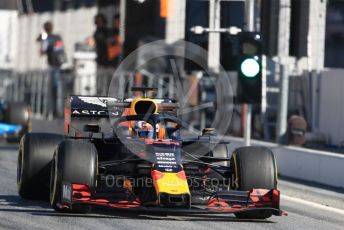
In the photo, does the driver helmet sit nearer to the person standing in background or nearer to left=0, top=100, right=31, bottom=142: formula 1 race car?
left=0, top=100, right=31, bottom=142: formula 1 race car

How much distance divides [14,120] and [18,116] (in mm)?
136

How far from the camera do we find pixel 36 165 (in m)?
13.5

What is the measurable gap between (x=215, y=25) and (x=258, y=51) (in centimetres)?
346

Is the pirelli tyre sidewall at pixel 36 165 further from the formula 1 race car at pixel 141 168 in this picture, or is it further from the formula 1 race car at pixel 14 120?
the formula 1 race car at pixel 14 120

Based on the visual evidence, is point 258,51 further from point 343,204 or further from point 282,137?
point 343,204

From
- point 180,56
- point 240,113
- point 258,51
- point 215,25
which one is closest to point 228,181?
point 258,51

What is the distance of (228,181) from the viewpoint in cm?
1300

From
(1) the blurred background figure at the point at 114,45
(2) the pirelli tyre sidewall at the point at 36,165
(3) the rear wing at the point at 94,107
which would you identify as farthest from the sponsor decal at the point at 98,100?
(1) the blurred background figure at the point at 114,45

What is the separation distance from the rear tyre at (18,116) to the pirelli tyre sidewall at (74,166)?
1310 cm

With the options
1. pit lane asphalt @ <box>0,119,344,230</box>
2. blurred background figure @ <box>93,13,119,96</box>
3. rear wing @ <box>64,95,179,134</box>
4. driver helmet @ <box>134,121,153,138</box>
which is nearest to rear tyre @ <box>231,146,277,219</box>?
pit lane asphalt @ <box>0,119,344,230</box>

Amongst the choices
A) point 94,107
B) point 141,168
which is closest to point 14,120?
point 94,107

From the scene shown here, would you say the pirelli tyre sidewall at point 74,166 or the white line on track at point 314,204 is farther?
the white line on track at point 314,204

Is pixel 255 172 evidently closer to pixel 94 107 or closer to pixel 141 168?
pixel 141 168

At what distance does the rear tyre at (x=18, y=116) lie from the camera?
25.3m
